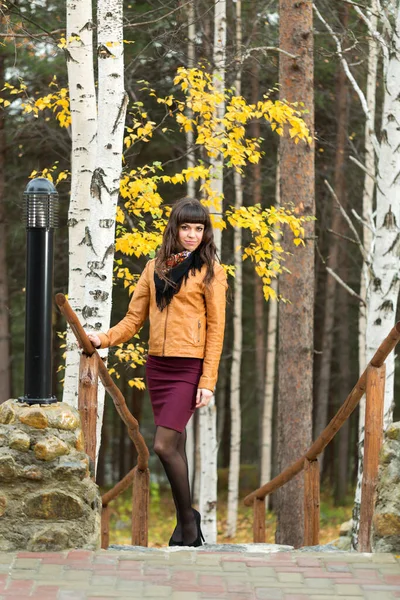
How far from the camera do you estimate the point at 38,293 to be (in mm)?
4855

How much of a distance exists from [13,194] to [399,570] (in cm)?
1283

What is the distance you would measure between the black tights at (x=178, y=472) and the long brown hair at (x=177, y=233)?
0.92 meters

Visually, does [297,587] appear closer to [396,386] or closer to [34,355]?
[34,355]

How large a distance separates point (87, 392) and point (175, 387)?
52cm

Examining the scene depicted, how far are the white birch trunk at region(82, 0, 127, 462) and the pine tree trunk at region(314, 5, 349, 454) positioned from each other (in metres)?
9.26

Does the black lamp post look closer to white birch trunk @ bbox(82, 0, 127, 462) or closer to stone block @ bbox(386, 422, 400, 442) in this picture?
stone block @ bbox(386, 422, 400, 442)

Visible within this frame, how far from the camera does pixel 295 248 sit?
33.6ft

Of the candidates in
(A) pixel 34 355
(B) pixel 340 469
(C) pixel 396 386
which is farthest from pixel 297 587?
(C) pixel 396 386

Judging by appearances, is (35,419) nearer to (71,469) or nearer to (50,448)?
(50,448)

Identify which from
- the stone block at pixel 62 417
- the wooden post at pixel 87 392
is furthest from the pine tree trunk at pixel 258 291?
the stone block at pixel 62 417

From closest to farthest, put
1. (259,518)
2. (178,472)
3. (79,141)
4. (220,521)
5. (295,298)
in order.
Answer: (178,472)
(79,141)
(259,518)
(295,298)
(220,521)

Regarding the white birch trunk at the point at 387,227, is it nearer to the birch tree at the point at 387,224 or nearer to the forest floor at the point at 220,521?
the birch tree at the point at 387,224

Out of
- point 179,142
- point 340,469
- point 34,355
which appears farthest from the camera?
point 340,469

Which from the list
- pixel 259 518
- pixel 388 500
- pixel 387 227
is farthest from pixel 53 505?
pixel 387 227
